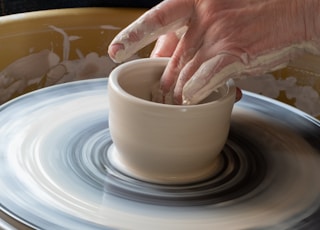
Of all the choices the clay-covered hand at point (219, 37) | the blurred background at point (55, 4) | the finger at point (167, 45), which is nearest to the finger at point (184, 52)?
the clay-covered hand at point (219, 37)

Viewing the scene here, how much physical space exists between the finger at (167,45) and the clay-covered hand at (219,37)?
130mm

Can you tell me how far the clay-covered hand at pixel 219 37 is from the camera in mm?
932

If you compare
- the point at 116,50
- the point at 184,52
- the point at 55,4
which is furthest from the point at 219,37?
the point at 55,4

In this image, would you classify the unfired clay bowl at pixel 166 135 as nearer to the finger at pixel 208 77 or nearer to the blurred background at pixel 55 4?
the finger at pixel 208 77

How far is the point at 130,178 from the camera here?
0.95m

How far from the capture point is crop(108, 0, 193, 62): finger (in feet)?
3.11

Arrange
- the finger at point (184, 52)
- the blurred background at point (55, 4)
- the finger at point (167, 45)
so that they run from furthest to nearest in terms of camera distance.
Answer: the blurred background at point (55, 4), the finger at point (167, 45), the finger at point (184, 52)

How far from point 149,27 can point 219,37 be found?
116 mm

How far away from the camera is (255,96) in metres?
1.28

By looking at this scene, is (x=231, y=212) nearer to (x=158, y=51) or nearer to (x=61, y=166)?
(x=61, y=166)

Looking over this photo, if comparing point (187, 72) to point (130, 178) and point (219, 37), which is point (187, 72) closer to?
point (219, 37)

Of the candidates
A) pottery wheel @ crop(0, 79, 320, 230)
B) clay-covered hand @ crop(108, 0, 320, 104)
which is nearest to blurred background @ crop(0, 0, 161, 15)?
pottery wheel @ crop(0, 79, 320, 230)

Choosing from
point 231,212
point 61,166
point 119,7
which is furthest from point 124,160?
point 119,7

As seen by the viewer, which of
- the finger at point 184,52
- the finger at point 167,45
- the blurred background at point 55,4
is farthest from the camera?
the blurred background at point 55,4
